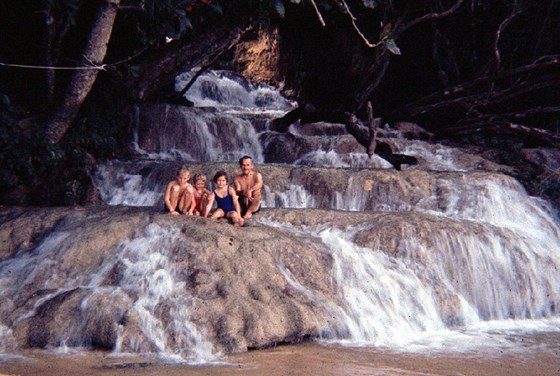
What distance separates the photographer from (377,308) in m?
6.13

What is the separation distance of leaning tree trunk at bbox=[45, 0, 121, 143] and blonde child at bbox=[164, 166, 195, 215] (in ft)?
7.60

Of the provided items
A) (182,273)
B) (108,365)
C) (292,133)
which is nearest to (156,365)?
(108,365)

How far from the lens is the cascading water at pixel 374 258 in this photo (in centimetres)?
548

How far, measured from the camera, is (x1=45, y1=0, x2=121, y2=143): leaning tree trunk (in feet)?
27.6

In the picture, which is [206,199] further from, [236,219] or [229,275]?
[229,275]

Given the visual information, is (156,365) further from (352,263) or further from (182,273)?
(352,263)

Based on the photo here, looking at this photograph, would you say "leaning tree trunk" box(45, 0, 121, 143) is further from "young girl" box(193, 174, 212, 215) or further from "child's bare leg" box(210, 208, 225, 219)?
"child's bare leg" box(210, 208, 225, 219)

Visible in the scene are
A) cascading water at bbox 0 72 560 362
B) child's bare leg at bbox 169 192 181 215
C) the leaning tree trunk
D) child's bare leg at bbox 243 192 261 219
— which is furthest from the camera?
the leaning tree trunk

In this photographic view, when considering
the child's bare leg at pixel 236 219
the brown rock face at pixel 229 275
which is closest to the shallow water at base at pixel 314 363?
the brown rock face at pixel 229 275

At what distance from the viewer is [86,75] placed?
8664mm

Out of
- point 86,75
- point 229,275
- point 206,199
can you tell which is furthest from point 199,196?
point 86,75

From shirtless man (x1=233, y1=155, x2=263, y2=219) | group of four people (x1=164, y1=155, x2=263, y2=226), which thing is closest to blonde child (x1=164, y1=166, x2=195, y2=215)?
group of four people (x1=164, y1=155, x2=263, y2=226)

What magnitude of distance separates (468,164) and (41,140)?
678 centimetres

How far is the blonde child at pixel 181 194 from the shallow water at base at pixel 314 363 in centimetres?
224
